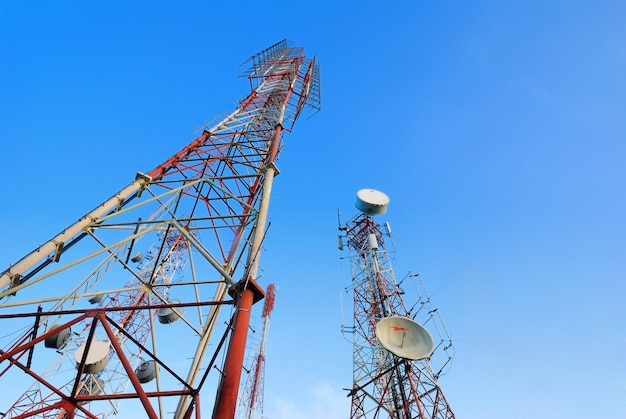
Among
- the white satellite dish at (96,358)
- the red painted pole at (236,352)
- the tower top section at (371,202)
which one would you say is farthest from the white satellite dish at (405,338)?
the red painted pole at (236,352)

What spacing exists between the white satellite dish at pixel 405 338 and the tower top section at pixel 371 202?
1024 centimetres

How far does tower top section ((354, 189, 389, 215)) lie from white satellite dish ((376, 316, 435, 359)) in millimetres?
10243

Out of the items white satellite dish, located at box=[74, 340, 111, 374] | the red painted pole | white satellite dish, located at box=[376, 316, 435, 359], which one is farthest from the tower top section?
the red painted pole

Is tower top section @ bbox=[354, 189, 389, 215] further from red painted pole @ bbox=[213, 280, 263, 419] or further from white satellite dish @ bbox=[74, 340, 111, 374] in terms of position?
red painted pole @ bbox=[213, 280, 263, 419]

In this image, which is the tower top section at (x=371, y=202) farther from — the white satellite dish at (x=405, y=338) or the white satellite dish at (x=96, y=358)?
the white satellite dish at (x=96, y=358)

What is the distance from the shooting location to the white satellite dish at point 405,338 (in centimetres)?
1602

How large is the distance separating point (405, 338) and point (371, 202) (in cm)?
1124

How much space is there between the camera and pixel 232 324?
17.2 feet

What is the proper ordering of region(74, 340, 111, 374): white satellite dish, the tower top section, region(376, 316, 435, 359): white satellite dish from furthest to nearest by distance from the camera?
the tower top section, region(376, 316, 435, 359): white satellite dish, region(74, 340, 111, 374): white satellite dish

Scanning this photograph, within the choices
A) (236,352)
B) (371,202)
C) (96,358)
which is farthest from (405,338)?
(236,352)

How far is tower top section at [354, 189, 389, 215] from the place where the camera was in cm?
2564

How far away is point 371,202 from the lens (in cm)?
2566


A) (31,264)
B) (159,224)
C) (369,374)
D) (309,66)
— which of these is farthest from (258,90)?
(369,374)

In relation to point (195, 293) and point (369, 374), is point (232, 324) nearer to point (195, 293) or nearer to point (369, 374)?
point (195, 293)
